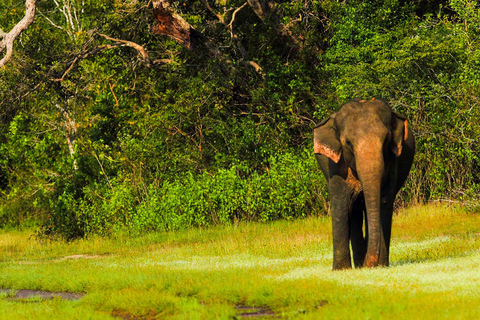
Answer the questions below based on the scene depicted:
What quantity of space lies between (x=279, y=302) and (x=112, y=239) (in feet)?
51.0

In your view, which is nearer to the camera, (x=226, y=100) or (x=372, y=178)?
(x=372, y=178)

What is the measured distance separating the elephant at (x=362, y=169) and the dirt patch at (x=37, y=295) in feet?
16.5

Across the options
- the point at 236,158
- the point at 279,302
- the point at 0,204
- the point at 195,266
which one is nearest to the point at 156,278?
the point at 195,266

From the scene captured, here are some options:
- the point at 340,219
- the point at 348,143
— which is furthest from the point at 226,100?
the point at 348,143

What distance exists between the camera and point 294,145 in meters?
30.4

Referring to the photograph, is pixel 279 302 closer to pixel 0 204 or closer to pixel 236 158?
pixel 236 158

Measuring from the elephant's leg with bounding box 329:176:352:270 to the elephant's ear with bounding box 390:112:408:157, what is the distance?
42.3 inches

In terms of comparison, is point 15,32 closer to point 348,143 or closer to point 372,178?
point 348,143

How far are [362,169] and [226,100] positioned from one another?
19.0 metres

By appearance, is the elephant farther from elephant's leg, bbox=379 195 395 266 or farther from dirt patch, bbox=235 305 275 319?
dirt patch, bbox=235 305 275 319

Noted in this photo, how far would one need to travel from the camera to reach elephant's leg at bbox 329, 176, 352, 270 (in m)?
12.9

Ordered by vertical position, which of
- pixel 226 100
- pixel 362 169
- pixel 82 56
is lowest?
pixel 362 169

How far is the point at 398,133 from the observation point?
1270 cm

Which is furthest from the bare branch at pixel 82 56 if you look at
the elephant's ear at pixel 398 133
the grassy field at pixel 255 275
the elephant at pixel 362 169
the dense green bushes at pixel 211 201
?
the elephant's ear at pixel 398 133
